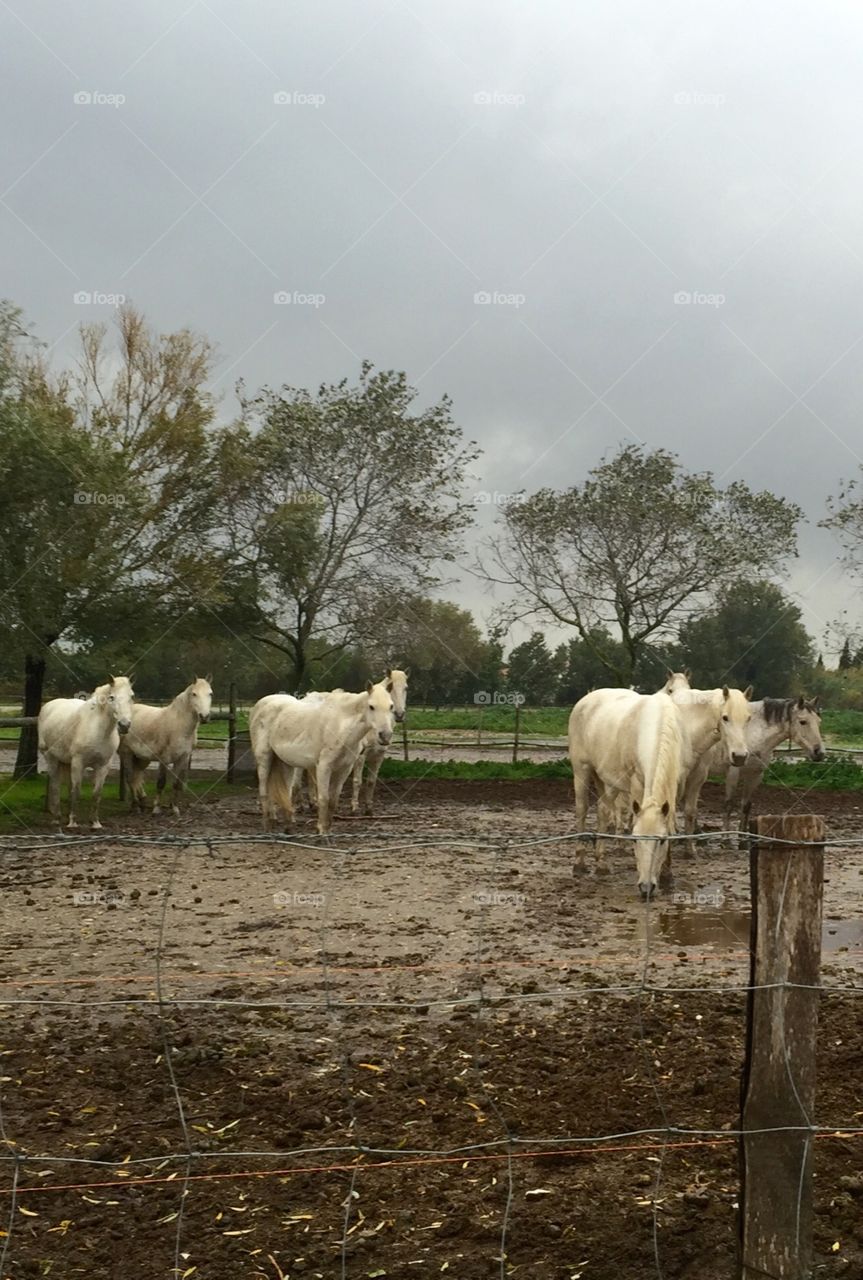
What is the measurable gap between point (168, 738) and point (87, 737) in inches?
82.8

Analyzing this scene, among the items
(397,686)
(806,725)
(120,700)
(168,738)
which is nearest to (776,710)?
(806,725)

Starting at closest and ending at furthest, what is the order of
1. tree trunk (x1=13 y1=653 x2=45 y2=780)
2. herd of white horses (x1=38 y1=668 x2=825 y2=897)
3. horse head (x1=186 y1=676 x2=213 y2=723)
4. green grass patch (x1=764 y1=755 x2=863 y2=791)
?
herd of white horses (x1=38 y1=668 x2=825 y2=897) < horse head (x1=186 y1=676 x2=213 y2=723) < tree trunk (x1=13 y1=653 x2=45 y2=780) < green grass patch (x1=764 y1=755 x2=863 y2=791)

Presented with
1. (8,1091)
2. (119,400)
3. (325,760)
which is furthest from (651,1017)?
(119,400)

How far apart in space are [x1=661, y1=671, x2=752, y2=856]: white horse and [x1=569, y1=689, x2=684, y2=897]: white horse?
1182mm

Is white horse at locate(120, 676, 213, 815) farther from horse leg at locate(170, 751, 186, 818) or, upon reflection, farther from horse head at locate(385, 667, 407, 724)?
horse head at locate(385, 667, 407, 724)

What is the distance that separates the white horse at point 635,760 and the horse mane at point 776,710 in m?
3.36

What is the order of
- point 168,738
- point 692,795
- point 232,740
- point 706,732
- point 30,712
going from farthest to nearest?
1. point 232,740
2. point 30,712
3. point 168,738
4. point 692,795
5. point 706,732

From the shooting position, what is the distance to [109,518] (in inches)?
715

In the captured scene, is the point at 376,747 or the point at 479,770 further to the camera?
the point at 479,770

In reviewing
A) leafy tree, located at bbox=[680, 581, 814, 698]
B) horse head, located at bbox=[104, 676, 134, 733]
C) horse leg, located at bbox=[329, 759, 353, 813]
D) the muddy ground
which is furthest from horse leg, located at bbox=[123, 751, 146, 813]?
leafy tree, located at bbox=[680, 581, 814, 698]

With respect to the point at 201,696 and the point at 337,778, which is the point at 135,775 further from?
the point at 337,778

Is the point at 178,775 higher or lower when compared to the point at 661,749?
lower

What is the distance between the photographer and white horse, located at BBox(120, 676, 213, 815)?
15883 millimetres

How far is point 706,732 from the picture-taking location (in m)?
12.0
